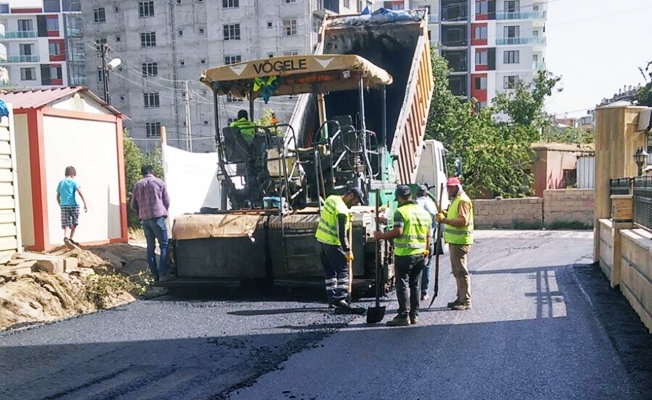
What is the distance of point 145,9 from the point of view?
44219mm

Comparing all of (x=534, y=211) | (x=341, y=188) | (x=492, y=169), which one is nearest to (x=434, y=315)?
(x=341, y=188)

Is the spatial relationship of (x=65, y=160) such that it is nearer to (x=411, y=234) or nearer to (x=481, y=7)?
(x=411, y=234)

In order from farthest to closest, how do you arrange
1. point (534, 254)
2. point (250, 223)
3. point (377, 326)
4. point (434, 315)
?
point (534, 254), point (250, 223), point (434, 315), point (377, 326)

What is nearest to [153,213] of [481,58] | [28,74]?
[481,58]

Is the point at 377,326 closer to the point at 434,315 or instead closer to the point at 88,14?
the point at 434,315

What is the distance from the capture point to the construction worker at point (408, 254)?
6.38 metres

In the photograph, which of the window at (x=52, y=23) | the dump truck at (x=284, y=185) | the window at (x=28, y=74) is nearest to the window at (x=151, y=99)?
the window at (x=28, y=74)

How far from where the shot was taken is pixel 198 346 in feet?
18.4

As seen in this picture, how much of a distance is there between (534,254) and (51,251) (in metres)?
8.26

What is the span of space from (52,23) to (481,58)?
132 feet

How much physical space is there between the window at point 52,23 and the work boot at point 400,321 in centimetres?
6265

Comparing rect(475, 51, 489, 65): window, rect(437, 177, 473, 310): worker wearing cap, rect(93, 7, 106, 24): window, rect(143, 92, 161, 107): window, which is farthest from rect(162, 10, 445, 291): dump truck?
rect(475, 51, 489, 65): window

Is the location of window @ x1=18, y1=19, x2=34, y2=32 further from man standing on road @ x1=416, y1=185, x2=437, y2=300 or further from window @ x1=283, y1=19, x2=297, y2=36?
man standing on road @ x1=416, y1=185, x2=437, y2=300

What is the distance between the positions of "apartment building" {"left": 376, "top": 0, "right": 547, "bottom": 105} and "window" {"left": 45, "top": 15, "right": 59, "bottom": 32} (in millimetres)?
31088
